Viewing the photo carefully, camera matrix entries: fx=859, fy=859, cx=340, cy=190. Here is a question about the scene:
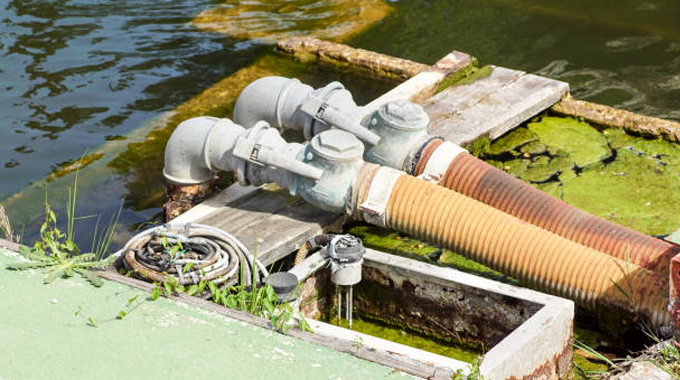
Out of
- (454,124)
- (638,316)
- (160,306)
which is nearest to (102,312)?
(160,306)

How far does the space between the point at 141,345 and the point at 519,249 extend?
2.31m

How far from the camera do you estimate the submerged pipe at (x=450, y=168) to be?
5230 mm

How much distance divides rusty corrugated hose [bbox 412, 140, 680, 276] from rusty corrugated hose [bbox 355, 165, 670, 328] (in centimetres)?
20

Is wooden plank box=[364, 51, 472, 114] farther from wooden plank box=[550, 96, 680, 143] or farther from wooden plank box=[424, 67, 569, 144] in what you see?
wooden plank box=[550, 96, 680, 143]

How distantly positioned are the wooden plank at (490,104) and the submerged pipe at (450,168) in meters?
1.08

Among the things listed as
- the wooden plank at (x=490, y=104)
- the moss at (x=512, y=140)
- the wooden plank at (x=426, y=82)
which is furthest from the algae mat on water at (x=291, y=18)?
the moss at (x=512, y=140)

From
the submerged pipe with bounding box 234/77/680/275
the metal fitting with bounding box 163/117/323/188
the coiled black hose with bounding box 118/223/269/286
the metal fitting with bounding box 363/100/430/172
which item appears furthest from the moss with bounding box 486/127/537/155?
the coiled black hose with bounding box 118/223/269/286

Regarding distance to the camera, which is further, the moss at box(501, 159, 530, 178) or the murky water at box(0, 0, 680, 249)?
the murky water at box(0, 0, 680, 249)

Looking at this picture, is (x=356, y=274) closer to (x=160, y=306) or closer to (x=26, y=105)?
(x=160, y=306)

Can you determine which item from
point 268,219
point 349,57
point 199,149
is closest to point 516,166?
point 268,219

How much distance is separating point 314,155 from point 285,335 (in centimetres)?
153

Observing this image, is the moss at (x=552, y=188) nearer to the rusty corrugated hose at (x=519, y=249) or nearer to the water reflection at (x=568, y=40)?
the rusty corrugated hose at (x=519, y=249)

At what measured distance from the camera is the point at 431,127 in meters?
7.19

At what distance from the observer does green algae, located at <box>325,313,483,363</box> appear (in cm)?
500
